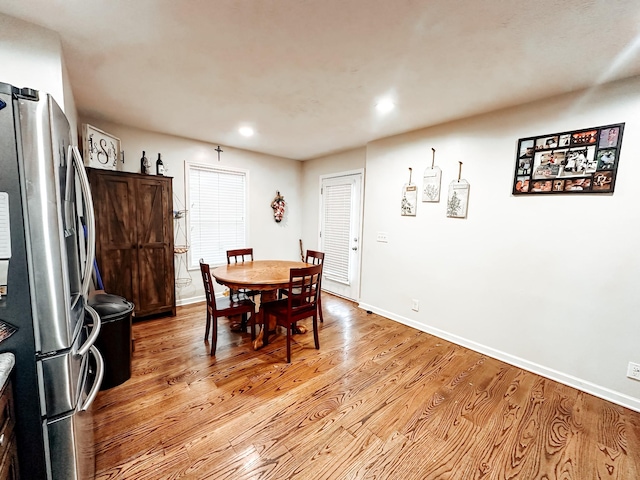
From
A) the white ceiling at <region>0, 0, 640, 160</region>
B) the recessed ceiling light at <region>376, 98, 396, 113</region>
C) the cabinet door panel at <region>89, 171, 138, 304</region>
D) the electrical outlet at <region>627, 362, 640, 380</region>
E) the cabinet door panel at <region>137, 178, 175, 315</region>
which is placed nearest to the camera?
the white ceiling at <region>0, 0, 640, 160</region>

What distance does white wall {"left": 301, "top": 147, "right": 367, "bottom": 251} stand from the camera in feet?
14.5

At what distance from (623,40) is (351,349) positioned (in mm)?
3029

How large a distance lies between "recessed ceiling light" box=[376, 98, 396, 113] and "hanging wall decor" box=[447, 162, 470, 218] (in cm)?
99

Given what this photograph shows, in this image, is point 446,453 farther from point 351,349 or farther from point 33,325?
point 33,325

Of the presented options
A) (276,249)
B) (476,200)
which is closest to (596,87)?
(476,200)

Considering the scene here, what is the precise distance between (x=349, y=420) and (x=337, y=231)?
10.2ft

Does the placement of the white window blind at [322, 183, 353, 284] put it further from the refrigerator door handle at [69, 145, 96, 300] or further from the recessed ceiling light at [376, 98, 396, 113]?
the refrigerator door handle at [69, 145, 96, 300]

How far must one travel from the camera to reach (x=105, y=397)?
1.99 m

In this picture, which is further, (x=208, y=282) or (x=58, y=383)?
(x=208, y=282)

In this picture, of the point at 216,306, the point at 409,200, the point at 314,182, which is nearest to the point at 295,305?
the point at 216,306

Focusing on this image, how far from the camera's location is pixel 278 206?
4930 mm

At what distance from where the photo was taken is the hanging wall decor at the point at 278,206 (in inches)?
193

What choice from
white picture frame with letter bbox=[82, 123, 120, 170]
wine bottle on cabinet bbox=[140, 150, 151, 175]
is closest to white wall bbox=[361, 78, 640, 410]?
wine bottle on cabinet bbox=[140, 150, 151, 175]

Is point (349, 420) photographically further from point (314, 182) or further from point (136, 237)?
point (314, 182)
